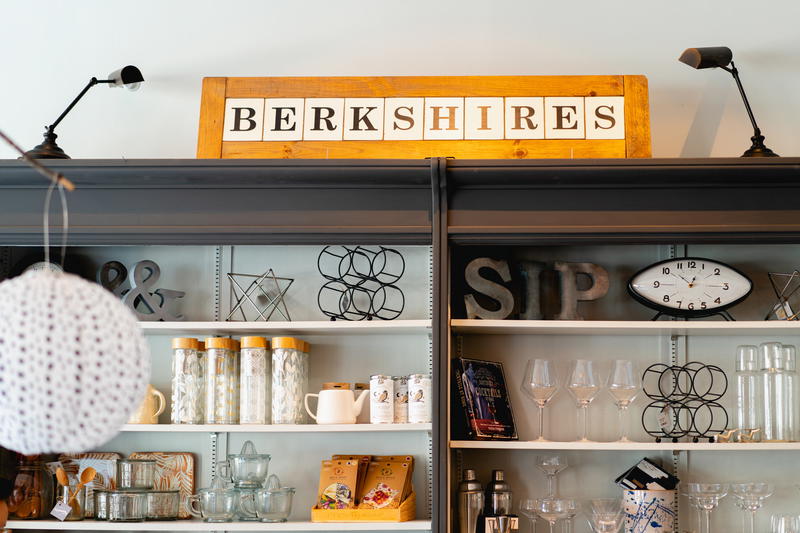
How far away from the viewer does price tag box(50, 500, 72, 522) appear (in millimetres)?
2732

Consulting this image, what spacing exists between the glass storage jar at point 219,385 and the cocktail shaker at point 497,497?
2.64 feet

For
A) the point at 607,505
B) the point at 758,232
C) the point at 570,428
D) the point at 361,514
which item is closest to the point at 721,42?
the point at 758,232

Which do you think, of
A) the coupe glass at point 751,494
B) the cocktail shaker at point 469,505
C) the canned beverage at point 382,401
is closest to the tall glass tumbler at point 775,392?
the coupe glass at point 751,494

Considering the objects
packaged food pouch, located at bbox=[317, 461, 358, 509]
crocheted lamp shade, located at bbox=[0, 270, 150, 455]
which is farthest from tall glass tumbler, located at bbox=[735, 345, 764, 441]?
crocheted lamp shade, located at bbox=[0, 270, 150, 455]

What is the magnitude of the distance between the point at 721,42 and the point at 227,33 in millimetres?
1679

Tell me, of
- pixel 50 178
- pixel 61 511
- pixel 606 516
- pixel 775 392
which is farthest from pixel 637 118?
pixel 61 511

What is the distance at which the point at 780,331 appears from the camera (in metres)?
2.76

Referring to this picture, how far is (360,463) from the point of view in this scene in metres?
2.75

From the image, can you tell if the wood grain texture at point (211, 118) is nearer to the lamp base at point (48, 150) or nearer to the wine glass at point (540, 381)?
the lamp base at point (48, 150)

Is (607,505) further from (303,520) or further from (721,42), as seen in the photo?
→ (721,42)

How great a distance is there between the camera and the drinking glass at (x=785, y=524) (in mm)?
2631

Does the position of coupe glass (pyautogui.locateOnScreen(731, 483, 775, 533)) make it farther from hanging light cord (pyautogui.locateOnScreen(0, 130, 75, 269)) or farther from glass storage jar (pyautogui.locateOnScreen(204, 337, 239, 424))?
hanging light cord (pyautogui.locateOnScreen(0, 130, 75, 269))

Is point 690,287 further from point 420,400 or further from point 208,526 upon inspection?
point 208,526

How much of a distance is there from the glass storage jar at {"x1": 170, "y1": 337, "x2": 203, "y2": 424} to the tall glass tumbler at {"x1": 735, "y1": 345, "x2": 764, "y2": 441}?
5.43ft
